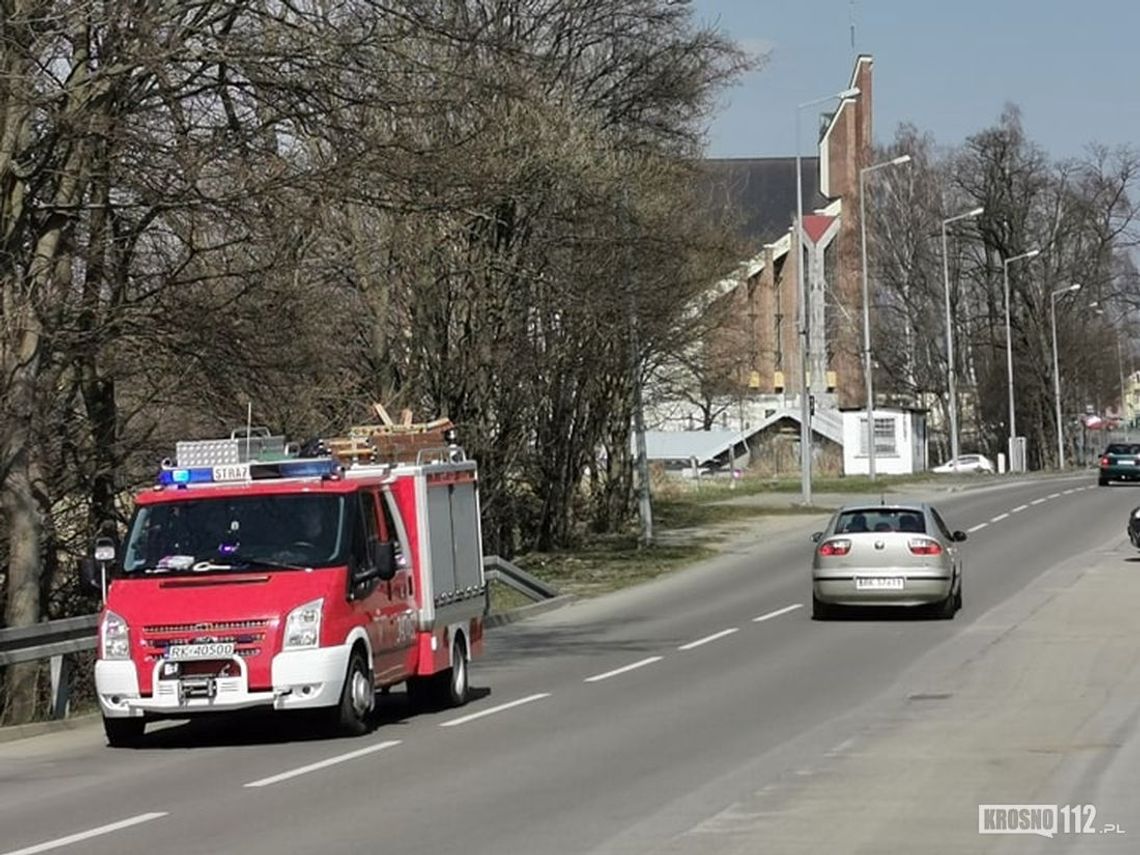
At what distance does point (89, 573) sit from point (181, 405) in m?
7.86

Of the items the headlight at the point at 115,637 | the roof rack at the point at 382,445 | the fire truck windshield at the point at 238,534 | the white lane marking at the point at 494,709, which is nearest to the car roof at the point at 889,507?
the white lane marking at the point at 494,709

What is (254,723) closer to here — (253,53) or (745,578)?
(253,53)

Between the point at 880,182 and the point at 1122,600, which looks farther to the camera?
the point at 880,182

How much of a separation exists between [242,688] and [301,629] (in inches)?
23.7

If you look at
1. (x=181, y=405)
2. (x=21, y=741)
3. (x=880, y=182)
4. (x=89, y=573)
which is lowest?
(x=21, y=741)

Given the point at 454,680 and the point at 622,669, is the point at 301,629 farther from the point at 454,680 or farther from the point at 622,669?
the point at 622,669

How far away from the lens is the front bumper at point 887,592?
2475cm

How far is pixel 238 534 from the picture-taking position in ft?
49.8

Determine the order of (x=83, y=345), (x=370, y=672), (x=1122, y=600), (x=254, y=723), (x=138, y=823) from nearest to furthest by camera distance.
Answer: (x=138, y=823) → (x=370, y=672) → (x=254, y=723) → (x=83, y=345) → (x=1122, y=600)

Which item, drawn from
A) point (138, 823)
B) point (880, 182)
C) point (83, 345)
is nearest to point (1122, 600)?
point (83, 345)

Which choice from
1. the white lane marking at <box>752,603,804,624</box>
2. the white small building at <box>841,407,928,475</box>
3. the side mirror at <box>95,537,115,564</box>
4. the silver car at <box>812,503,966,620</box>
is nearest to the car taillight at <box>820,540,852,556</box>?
the silver car at <box>812,503,966,620</box>

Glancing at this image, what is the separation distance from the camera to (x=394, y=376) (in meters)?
32.8

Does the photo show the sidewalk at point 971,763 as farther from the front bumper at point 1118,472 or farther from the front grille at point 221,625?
the front bumper at point 1118,472

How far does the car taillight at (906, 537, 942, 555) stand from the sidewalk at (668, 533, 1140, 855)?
140 inches
